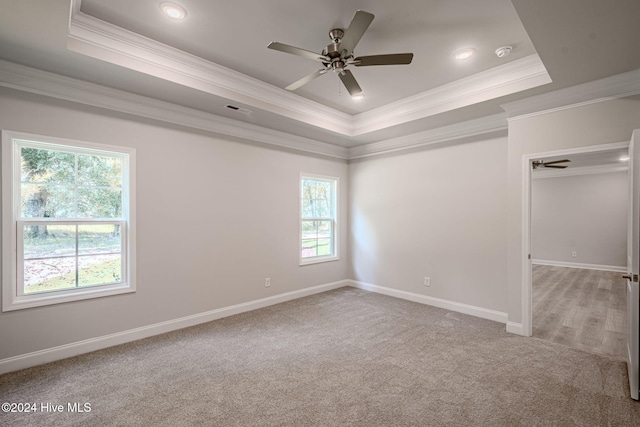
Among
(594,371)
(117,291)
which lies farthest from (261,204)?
(594,371)

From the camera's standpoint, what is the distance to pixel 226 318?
3.93 m

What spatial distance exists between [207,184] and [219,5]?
2.13 meters

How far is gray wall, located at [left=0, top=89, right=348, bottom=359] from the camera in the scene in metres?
2.76

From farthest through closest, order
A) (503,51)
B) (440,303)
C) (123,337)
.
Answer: (440,303), (123,337), (503,51)

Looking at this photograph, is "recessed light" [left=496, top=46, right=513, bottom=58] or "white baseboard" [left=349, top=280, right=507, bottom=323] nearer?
"recessed light" [left=496, top=46, right=513, bottom=58]

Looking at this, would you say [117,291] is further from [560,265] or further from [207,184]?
[560,265]

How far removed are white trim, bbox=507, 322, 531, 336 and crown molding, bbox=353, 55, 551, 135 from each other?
2.61 metres

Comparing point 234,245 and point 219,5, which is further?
point 234,245

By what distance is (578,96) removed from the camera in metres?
3.00

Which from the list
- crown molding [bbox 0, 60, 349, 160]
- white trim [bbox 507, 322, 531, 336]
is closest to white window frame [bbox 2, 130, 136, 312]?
crown molding [bbox 0, 60, 349, 160]

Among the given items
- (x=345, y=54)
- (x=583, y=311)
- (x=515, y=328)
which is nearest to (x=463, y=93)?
(x=345, y=54)

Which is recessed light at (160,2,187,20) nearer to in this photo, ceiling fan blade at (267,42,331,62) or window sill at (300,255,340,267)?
ceiling fan blade at (267,42,331,62)

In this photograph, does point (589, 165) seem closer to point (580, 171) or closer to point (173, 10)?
point (580, 171)

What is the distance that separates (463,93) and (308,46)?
6.39ft
